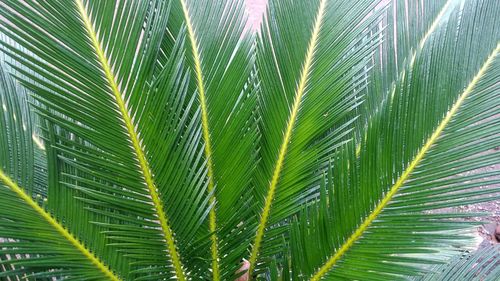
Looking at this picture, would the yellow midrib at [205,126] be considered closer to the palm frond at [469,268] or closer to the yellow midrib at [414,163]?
the yellow midrib at [414,163]

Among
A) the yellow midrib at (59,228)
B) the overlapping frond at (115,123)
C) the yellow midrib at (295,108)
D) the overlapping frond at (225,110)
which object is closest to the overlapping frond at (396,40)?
the yellow midrib at (295,108)

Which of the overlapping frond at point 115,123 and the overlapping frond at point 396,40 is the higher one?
the overlapping frond at point 396,40

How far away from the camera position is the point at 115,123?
77 centimetres

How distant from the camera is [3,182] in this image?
2.30ft

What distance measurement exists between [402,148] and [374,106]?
0.72ft

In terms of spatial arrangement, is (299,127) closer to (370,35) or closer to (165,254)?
(370,35)

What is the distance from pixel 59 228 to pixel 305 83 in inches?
19.2

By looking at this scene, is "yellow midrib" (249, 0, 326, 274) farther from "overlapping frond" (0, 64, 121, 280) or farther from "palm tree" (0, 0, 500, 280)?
"overlapping frond" (0, 64, 121, 280)

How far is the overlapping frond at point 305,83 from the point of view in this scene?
35.0 inches

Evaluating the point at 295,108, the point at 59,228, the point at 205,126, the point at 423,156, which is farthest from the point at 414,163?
the point at 59,228

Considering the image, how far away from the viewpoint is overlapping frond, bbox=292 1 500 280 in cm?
71

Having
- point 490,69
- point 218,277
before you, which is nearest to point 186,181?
point 218,277

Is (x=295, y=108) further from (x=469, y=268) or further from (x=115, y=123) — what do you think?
(x=469, y=268)

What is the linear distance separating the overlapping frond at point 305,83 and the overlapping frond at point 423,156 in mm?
118
